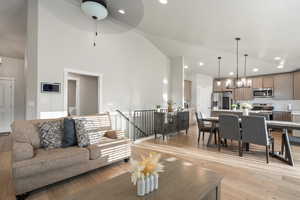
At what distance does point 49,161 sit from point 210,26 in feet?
14.9

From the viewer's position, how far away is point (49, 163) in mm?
2129

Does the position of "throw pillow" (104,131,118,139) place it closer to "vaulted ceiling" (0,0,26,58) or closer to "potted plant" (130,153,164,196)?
"potted plant" (130,153,164,196)

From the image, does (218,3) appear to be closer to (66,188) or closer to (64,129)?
(64,129)

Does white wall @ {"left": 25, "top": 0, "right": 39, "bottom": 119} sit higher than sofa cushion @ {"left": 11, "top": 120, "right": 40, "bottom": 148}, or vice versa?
white wall @ {"left": 25, "top": 0, "right": 39, "bottom": 119}

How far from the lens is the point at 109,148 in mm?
2857

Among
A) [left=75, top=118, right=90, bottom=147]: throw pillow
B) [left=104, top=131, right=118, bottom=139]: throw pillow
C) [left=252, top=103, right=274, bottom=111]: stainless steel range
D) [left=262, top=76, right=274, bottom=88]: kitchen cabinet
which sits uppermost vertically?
[left=262, top=76, right=274, bottom=88]: kitchen cabinet

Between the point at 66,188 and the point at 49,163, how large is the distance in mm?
455

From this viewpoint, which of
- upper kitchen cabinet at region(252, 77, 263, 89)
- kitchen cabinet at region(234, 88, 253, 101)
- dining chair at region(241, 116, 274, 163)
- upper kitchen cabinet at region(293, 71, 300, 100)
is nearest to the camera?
dining chair at region(241, 116, 274, 163)

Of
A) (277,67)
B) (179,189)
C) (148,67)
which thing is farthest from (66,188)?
(277,67)

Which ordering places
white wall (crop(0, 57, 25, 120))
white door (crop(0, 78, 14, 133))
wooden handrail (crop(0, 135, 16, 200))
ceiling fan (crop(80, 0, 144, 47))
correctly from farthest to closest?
white wall (crop(0, 57, 25, 120)) → white door (crop(0, 78, 14, 133)) → ceiling fan (crop(80, 0, 144, 47)) → wooden handrail (crop(0, 135, 16, 200))

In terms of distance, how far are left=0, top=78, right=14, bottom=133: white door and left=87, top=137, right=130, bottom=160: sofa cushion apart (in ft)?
17.4

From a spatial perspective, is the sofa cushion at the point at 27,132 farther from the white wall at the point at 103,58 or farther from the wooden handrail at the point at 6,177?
the white wall at the point at 103,58

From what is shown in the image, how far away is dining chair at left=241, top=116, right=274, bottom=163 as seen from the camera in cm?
316

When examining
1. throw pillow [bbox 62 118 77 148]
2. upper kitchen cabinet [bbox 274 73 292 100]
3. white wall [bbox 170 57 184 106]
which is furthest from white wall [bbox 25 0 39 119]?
upper kitchen cabinet [bbox 274 73 292 100]
